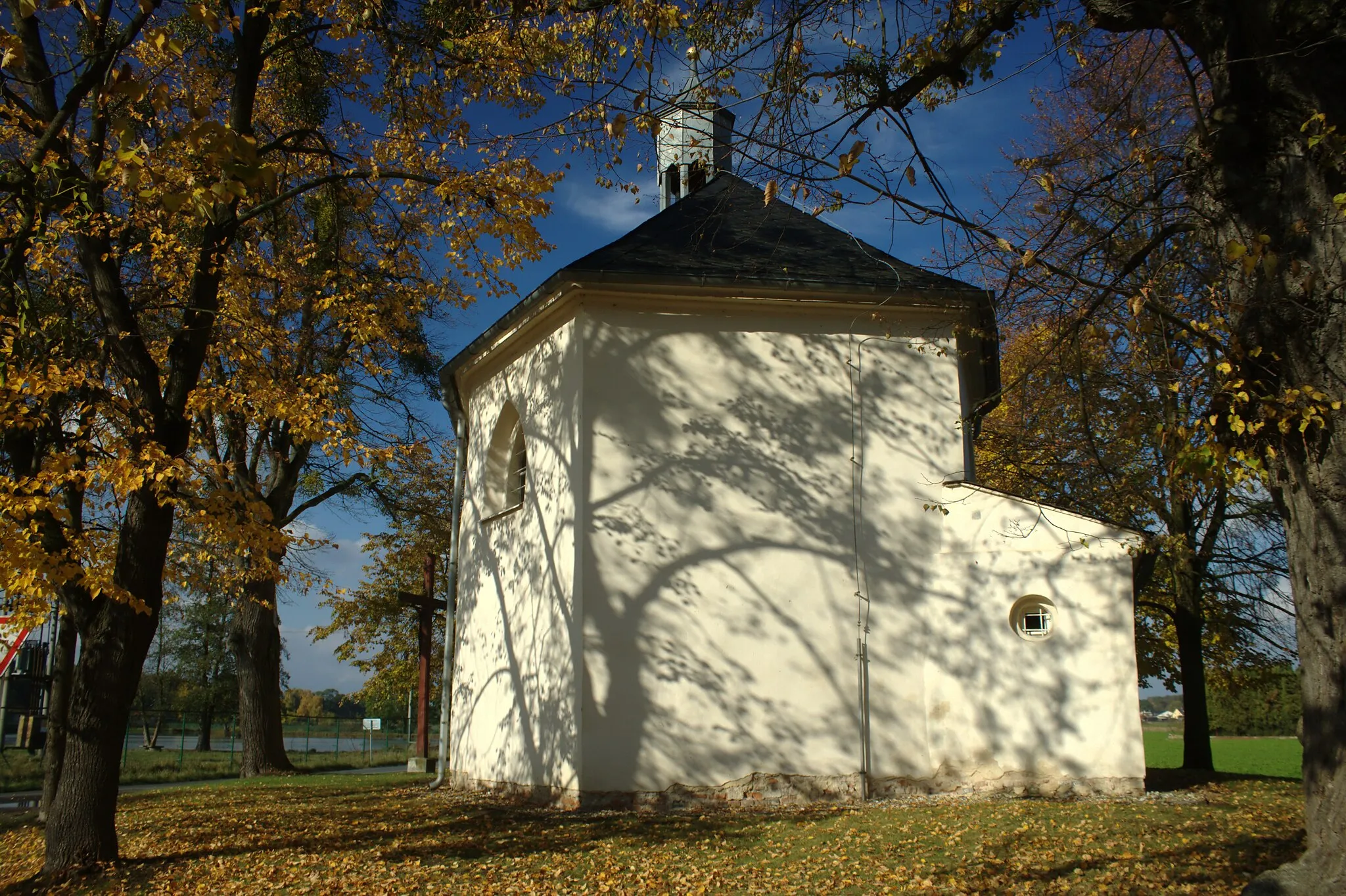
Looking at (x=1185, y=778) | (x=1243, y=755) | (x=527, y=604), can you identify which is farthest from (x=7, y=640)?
(x=1243, y=755)

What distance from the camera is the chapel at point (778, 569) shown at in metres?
10.1

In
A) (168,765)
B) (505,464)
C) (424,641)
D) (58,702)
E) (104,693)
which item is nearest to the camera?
(104,693)

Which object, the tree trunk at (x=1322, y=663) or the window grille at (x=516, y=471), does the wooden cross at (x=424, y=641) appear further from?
the tree trunk at (x=1322, y=663)

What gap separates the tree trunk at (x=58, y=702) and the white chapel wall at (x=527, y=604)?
184 inches

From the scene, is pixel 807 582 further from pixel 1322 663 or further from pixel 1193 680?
pixel 1193 680

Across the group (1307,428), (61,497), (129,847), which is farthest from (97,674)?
(1307,428)

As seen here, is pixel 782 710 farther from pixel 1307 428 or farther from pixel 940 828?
pixel 1307 428

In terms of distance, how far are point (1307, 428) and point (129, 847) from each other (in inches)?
387

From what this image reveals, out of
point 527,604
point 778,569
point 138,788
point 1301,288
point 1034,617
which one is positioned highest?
point 1301,288

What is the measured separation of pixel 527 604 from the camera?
11.4 m

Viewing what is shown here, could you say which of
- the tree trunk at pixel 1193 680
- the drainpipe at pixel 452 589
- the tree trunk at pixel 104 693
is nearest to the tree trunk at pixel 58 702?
the tree trunk at pixel 104 693

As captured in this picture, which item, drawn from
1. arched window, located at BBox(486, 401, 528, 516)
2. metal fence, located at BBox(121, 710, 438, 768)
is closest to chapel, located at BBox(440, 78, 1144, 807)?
arched window, located at BBox(486, 401, 528, 516)

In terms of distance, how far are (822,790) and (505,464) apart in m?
6.30

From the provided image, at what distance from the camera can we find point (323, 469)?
1905cm
